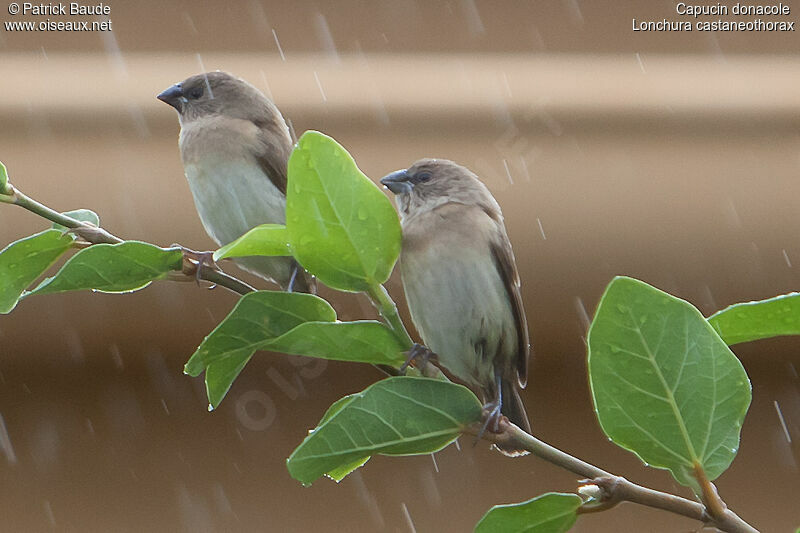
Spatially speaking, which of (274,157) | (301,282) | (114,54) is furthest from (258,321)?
(114,54)

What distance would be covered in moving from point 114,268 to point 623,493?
0.78 ft

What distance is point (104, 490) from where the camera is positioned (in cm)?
132

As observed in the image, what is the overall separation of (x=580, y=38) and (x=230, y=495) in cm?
81

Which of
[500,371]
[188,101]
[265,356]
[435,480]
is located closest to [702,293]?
[500,371]

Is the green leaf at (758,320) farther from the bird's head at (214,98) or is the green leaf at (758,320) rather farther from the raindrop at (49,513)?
the raindrop at (49,513)

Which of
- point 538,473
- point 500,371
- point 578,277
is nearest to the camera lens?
point 500,371

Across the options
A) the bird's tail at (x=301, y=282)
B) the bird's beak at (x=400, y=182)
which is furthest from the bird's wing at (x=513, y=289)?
the bird's tail at (x=301, y=282)

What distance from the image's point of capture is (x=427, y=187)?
0.94 metres

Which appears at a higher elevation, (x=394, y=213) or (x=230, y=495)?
(x=394, y=213)

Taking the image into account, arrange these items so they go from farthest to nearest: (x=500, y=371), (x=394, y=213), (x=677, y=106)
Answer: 1. (x=677, y=106)
2. (x=500, y=371)
3. (x=394, y=213)

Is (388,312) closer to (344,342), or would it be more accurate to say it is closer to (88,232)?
(344,342)

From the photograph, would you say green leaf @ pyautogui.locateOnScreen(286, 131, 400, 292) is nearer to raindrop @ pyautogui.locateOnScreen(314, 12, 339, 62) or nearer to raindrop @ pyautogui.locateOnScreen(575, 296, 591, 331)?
raindrop @ pyautogui.locateOnScreen(575, 296, 591, 331)

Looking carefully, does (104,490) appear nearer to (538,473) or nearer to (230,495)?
(230,495)

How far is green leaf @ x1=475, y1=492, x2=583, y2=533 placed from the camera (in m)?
0.37
